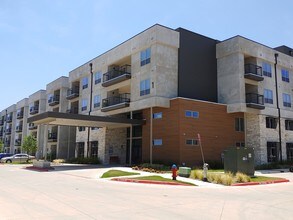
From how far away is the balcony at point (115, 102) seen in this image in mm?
38147

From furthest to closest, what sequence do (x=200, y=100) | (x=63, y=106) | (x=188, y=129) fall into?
1. (x=63, y=106)
2. (x=200, y=100)
3. (x=188, y=129)

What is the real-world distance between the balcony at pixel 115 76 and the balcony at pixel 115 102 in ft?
6.73

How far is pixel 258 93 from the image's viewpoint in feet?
129

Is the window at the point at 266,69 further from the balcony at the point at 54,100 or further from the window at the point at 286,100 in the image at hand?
the balcony at the point at 54,100

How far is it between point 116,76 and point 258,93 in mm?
18469

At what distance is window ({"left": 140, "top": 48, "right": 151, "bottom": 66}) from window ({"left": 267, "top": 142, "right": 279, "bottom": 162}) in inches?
720

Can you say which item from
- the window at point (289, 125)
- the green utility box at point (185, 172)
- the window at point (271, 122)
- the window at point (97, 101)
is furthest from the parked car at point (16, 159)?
the window at point (289, 125)

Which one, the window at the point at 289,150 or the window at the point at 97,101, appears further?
the window at the point at 97,101

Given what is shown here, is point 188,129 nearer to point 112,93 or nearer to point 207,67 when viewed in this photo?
point 207,67

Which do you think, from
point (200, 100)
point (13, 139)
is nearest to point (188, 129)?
point (200, 100)

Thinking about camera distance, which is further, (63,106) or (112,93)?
(63,106)

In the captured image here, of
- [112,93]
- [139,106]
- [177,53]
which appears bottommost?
[139,106]

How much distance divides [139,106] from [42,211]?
26009 mm

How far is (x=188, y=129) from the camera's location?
32.1m
